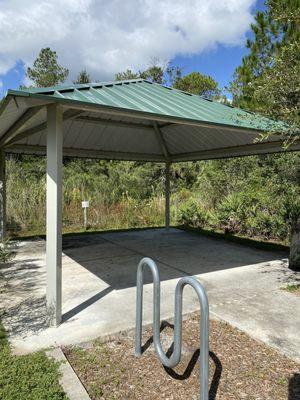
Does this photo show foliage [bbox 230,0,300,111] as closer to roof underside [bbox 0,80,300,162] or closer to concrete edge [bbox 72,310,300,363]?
roof underside [bbox 0,80,300,162]

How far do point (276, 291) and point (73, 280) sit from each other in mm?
3060

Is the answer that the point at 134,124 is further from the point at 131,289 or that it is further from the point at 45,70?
the point at 45,70

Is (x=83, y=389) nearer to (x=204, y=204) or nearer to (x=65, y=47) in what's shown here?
(x=204, y=204)

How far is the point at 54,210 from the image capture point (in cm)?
357

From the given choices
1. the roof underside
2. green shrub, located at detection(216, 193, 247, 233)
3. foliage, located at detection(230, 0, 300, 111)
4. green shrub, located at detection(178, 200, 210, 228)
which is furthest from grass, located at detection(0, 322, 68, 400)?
green shrub, located at detection(178, 200, 210, 228)

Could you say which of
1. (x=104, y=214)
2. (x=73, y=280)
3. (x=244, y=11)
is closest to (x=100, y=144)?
(x=104, y=214)

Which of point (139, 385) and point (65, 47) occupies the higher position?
point (65, 47)

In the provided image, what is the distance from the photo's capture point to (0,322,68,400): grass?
2.36 meters

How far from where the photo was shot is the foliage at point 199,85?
23.5 metres

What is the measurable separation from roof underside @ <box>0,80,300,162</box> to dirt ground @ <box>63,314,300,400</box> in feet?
7.84

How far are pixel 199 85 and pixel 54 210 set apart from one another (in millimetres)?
21972

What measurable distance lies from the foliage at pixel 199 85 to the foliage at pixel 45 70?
8379 millimetres

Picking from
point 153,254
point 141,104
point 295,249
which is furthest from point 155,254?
point 141,104

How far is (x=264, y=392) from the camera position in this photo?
2.45m
